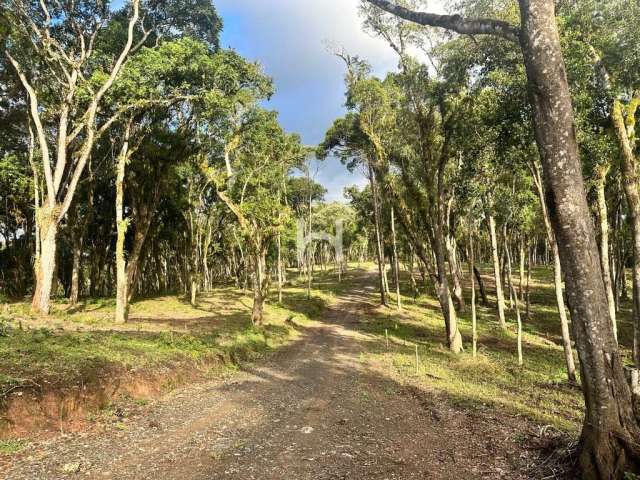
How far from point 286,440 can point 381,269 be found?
29828 millimetres

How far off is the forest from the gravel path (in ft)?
0.21

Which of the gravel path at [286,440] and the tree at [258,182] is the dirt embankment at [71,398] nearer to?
the gravel path at [286,440]

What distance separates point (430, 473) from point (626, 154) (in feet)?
29.5

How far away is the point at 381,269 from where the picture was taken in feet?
123

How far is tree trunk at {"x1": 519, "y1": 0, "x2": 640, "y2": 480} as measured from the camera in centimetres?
523

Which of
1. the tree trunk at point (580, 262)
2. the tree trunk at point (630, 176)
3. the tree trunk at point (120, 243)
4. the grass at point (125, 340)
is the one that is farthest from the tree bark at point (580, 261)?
the tree trunk at point (120, 243)

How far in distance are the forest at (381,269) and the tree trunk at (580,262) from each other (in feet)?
0.10

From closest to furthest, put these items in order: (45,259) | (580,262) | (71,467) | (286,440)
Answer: (580,262) → (71,467) → (286,440) → (45,259)

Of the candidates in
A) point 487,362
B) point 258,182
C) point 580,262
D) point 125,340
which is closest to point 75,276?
point 258,182

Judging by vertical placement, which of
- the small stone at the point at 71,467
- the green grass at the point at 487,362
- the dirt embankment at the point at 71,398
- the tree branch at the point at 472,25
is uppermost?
the tree branch at the point at 472,25

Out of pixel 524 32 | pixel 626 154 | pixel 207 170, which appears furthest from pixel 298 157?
pixel 524 32

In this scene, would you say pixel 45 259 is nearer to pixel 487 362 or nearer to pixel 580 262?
pixel 487 362

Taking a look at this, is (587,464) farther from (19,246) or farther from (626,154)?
(19,246)

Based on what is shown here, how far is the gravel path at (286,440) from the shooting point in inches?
268
